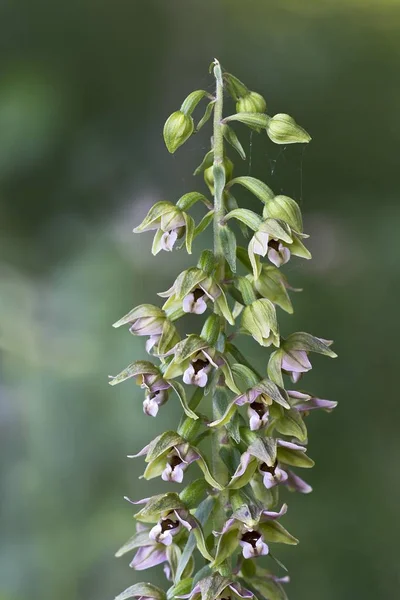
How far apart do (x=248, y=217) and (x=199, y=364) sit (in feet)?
1.14

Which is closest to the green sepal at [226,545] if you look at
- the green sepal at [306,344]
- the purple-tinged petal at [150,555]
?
the purple-tinged petal at [150,555]

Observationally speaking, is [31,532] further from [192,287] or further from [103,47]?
[103,47]

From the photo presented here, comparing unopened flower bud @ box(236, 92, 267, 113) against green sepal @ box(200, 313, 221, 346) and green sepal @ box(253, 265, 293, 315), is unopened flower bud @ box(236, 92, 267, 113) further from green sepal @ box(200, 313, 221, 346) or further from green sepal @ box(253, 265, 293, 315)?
green sepal @ box(200, 313, 221, 346)

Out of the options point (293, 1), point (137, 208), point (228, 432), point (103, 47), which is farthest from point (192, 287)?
point (293, 1)

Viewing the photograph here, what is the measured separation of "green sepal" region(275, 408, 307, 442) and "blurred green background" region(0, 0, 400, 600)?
4.05 ft

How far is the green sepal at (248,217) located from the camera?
1.41 meters

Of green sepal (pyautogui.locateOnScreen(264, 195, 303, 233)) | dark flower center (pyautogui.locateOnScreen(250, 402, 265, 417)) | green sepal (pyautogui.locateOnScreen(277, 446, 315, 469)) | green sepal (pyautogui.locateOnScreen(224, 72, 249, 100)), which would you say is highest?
green sepal (pyautogui.locateOnScreen(224, 72, 249, 100))

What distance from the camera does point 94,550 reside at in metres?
2.79

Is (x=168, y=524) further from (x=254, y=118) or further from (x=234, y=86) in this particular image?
(x=234, y=86)

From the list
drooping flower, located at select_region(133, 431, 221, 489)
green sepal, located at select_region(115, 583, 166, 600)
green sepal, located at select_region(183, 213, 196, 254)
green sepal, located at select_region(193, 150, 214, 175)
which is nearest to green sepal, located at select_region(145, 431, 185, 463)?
drooping flower, located at select_region(133, 431, 221, 489)

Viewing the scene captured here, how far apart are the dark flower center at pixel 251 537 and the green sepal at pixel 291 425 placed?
234 mm

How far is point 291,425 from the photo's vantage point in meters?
1.44

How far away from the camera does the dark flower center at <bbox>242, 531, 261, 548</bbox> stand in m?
1.32

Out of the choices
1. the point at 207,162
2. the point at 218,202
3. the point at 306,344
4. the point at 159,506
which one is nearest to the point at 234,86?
the point at 207,162
